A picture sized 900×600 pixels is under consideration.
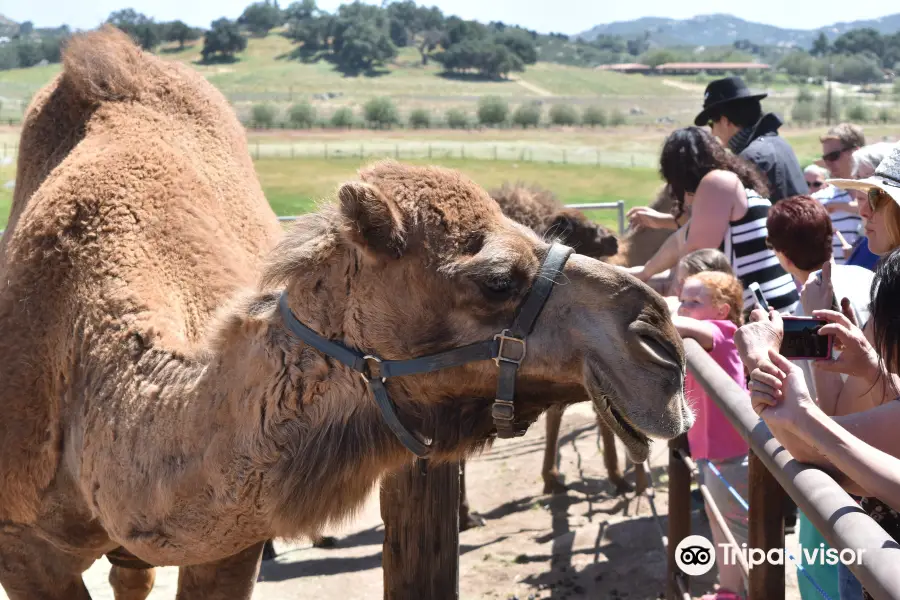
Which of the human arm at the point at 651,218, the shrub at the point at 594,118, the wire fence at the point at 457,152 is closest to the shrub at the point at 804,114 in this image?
the shrub at the point at 594,118

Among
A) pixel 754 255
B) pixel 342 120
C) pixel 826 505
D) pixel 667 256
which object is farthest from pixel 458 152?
pixel 826 505

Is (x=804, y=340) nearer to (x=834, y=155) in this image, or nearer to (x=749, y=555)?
(x=749, y=555)

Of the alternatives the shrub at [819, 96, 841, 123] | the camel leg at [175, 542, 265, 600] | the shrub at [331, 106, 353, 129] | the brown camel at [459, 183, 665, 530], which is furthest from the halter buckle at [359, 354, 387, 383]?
the shrub at [819, 96, 841, 123]

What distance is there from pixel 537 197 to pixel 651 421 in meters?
4.63

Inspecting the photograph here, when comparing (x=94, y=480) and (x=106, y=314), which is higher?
(x=106, y=314)

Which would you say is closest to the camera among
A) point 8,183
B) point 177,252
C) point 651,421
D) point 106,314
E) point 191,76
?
point 651,421

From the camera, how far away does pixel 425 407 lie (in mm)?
Result: 2656

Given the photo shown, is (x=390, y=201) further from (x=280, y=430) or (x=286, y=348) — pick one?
(x=280, y=430)

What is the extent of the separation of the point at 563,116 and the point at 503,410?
188ft

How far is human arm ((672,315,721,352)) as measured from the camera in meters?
4.04

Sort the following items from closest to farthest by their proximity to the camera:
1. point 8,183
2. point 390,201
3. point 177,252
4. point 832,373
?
1. point 390,201
2. point 832,373
3. point 177,252
4. point 8,183

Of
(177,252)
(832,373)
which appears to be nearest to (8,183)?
(177,252)

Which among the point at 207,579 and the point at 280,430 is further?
the point at 207,579

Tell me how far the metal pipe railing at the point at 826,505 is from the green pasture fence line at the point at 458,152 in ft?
113
